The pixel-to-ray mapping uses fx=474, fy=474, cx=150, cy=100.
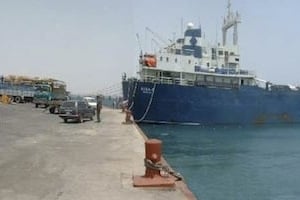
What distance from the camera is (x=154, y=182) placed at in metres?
8.61

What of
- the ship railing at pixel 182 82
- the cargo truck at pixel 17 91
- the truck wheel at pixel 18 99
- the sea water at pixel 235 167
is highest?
the ship railing at pixel 182 82

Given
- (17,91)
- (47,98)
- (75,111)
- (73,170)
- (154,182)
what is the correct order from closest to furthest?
(154,182) < (73,170) < (75,111) < (47,98) < (17,91)

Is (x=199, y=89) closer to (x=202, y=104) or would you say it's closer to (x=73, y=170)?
(x=202, y=104)

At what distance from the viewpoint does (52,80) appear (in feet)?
203

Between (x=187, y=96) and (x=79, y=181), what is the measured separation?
38854mm

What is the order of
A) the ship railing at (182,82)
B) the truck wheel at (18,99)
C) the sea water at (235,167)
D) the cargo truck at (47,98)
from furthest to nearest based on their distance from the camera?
1. the truck wheel at (18,99)
2. the ship railing at (182,82)
3. the cargo truck at (47,98)
4. the sea water at (235,167)

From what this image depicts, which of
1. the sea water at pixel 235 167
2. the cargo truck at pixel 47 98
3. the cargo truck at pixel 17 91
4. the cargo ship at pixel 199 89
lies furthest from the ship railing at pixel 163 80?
the cargo truck at pixel 17 91

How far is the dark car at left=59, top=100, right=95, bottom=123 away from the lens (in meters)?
28.8

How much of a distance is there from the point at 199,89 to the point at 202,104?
173 cm

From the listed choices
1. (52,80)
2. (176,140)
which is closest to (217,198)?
(176,140)

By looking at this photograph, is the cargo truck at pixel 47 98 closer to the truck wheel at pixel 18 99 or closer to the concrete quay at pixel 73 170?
the truck wheel at pixel 18 99

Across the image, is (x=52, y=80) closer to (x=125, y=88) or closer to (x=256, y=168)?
(x=125, y=88)

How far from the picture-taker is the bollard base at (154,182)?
8.52 m

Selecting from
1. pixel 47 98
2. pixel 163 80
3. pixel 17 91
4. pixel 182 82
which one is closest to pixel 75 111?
pixel 47 98
